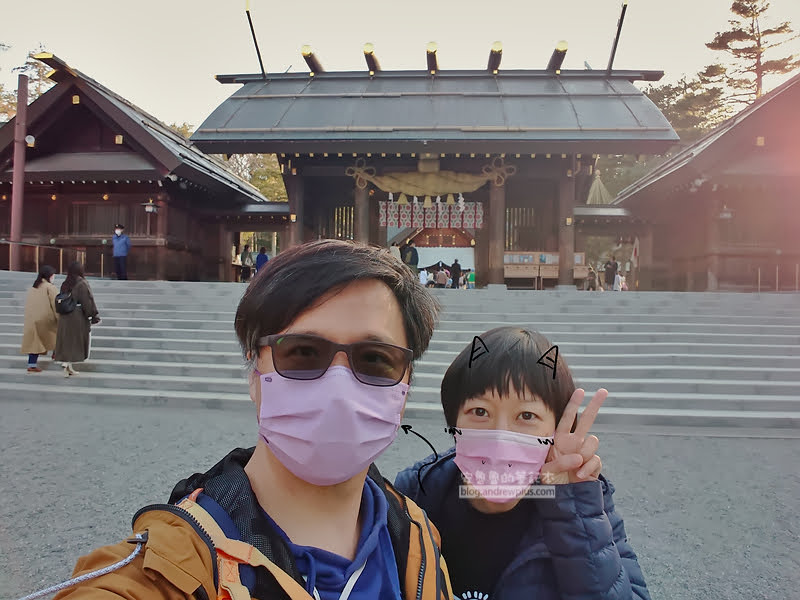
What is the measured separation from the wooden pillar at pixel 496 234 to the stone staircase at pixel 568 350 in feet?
11.5

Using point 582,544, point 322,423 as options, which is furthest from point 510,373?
point 322,423

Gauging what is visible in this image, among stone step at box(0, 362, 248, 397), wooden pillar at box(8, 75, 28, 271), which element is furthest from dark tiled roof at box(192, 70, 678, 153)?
stone step at box(0, 362, 248, 397)

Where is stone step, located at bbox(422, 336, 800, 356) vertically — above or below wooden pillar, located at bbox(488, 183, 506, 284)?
below

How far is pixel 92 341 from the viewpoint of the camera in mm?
7922

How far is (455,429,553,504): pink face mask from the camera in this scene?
137 cm

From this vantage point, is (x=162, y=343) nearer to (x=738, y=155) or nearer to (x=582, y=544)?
(x=582, y=544)

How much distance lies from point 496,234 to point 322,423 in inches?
527

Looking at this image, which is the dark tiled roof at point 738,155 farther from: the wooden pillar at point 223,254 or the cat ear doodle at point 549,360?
the wooden pillar at point 223,254

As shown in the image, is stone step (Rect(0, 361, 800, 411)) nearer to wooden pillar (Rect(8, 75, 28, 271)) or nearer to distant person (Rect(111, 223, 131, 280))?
distant person (Rect(111, 223, 131, 280))

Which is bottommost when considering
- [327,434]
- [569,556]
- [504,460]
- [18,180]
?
[569,556]

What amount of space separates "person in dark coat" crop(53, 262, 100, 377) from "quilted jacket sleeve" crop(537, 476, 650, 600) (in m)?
7.41

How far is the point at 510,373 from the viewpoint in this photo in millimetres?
1423

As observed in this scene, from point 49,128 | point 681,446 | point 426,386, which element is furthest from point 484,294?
point 49,128

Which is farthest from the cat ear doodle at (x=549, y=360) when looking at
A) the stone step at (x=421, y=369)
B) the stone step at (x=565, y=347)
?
the stone step at (x=565, y=347)
